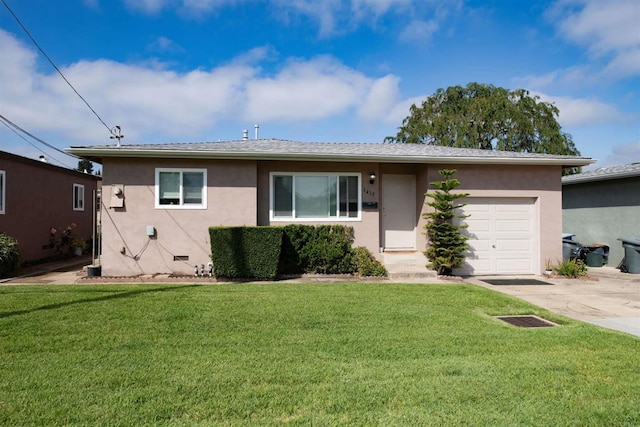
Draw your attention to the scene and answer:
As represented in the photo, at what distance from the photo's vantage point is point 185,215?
31.9 feet

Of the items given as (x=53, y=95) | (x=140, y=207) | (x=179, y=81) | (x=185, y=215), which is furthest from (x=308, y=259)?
(x=53, y=95)

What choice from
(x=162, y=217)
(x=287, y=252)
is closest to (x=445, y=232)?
(x=287, y=252)

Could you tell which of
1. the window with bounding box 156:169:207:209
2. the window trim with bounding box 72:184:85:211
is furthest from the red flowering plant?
the window with bounding box 156:169:207:209

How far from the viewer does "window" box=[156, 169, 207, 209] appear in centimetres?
971

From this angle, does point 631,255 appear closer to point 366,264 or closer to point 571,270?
point 571,270

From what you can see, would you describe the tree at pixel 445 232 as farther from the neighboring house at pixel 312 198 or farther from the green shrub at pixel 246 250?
the green shrub at pixel 246 250

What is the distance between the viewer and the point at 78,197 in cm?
1573

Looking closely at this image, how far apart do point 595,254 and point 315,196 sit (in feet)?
31.7

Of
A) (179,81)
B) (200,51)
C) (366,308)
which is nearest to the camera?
(366,308)

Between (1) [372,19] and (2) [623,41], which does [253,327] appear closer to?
(1) [372,19]

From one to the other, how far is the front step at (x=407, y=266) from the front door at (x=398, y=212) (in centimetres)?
58

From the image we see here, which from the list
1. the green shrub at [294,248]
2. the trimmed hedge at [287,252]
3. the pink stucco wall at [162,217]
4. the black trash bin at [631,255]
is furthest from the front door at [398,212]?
the black trash bin at [631,255]

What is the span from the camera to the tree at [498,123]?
2986 centimetres

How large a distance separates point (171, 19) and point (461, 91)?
2732cm
